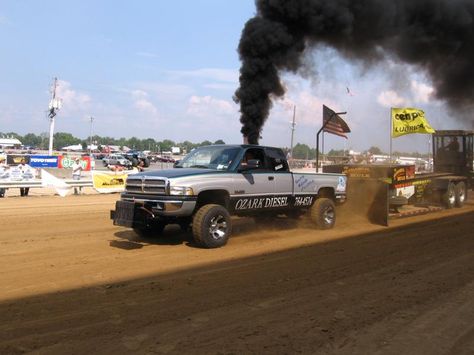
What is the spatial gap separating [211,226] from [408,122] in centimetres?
1473

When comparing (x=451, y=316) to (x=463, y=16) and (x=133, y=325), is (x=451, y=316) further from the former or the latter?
(x=463, y=16)

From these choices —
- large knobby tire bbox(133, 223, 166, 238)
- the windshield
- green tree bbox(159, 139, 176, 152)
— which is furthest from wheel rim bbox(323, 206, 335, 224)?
green tree bbox(159, 139, 176, 152)

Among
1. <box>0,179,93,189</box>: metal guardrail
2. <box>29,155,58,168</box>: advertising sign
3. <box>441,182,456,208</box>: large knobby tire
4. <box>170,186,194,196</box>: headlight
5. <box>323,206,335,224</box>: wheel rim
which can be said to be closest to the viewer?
<box>170,186,194,196</box>: headlight

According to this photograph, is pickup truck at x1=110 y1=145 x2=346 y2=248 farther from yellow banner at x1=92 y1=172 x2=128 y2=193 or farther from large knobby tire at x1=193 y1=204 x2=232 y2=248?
yellow banner at x1=92 y1=172 x2=128 y2=193

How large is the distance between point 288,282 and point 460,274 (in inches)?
102

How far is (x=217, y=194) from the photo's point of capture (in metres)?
8.59

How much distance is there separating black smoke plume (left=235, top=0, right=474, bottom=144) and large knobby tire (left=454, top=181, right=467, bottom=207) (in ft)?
17.4

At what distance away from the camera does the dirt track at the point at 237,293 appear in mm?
4102

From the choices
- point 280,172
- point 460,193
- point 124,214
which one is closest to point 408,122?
point 460,193

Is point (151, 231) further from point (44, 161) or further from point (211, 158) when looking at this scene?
point (44, 161)

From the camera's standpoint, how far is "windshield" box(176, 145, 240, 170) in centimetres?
892

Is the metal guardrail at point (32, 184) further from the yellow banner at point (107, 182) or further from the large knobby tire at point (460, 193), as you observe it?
the large knobby tire at point (460, 193)

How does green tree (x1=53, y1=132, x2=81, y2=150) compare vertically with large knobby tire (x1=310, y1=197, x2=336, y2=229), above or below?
above

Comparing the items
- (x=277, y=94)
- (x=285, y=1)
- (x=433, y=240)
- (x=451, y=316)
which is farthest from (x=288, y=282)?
(x=285, y=1)
